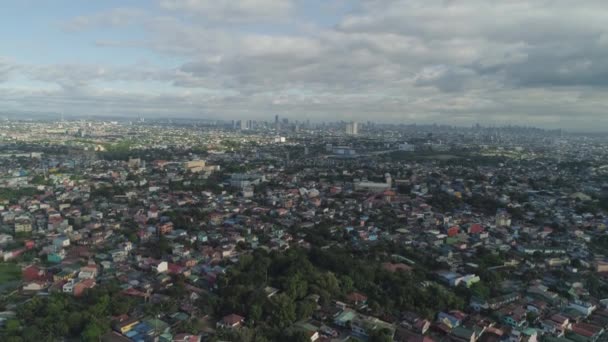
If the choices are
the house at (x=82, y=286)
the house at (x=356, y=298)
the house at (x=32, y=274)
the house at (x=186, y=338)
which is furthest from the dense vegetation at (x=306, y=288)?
Answer: the house at (x=32, y=274)

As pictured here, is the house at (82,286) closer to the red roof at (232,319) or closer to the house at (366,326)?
the red roof at (232,319)

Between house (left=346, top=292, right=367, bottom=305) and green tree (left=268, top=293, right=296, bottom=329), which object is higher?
green tree (left=268, top=293, right=296, bottom=329)

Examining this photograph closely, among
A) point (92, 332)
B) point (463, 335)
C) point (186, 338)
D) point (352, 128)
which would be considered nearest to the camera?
point (92, 332)

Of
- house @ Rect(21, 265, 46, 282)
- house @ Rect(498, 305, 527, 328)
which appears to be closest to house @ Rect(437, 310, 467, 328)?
house @ Rect(498, 305, 527, 328)

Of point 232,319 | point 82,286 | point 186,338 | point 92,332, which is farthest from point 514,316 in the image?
point 82,286

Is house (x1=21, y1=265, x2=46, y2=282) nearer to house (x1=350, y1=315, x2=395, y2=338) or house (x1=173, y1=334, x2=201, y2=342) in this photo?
house (x1=173, y1=334, x2=201, y2=342)

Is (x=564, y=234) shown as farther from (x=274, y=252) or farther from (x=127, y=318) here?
(x=127, y=318)

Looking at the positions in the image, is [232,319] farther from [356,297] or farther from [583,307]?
[583,307]

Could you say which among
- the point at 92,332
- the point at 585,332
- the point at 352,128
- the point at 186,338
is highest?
the point at 352,128
